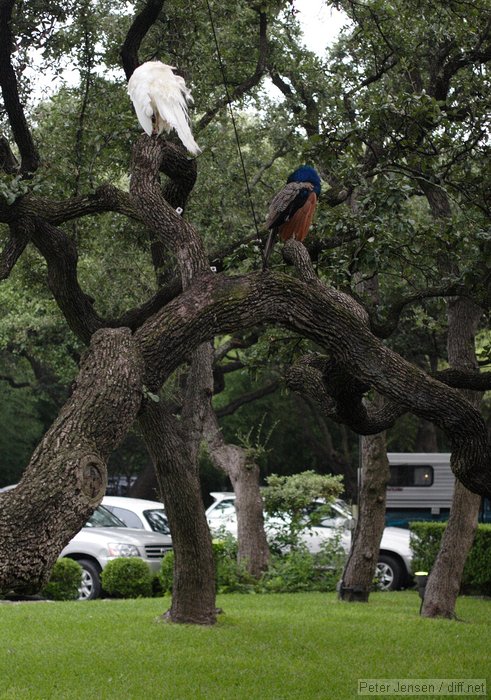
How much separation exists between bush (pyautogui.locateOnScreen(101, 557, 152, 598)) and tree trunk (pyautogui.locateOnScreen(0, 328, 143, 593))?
937cm

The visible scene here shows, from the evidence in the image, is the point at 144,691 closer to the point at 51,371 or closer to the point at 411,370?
the point at 411,370

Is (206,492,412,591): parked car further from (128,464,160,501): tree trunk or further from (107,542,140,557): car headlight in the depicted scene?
(128,464,160,501): tree trunk

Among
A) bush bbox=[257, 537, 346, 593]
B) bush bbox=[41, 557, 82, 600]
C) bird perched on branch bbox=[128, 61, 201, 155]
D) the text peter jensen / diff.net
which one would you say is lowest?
the text peter jensen / diff.net

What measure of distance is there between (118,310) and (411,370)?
10845mm

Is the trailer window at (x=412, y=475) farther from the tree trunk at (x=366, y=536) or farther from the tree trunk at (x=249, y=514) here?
the tree trunk at (x=366, y=536)

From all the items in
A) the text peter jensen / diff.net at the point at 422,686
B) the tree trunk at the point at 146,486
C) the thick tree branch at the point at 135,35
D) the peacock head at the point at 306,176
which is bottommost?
the text peter jensen / diff.net at the point at 422,686

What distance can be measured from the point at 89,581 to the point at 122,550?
67 centimetres

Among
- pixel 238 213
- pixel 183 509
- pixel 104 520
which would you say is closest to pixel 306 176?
pixel 183 509

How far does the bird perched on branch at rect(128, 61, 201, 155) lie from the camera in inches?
287

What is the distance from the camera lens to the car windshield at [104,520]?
16.3 m

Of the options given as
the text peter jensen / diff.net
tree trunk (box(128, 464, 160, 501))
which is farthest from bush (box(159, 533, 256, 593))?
tree trunk (box(128, 464, 160, 501))

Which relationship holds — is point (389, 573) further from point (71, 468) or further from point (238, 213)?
point (71, 468)

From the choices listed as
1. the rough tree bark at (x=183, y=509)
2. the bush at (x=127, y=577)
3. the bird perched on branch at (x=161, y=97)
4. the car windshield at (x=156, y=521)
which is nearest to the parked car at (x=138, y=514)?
the car windshield at (x=156, y=521)

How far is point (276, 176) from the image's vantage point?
54.2 ft
